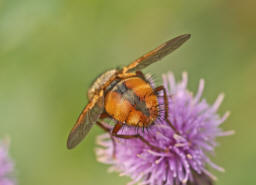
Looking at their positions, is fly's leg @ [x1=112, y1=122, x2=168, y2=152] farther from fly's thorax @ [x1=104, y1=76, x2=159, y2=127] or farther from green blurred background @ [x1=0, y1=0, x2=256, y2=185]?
green blurred background @ [x1=0, y1=0, x2=256, y2=185]

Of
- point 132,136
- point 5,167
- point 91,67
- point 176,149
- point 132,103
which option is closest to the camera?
point 132,103

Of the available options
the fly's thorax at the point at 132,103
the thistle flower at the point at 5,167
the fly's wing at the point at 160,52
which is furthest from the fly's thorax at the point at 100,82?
the thistle flower at the point at 5,167

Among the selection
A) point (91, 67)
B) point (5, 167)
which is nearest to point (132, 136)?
point (5, 167)

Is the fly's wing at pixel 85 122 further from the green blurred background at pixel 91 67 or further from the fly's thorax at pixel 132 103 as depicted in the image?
the green blurred background at pixel 91 67

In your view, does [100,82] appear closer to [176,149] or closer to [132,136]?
[132,136]

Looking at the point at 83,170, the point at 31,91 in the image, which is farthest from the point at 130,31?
the point at 83,170

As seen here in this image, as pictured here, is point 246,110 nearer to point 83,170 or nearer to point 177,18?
point 177,18

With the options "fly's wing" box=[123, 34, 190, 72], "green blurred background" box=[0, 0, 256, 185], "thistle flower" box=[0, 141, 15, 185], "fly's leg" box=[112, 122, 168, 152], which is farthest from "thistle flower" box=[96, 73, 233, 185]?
"green blurred background" box=[0, 0, 256, 185]
